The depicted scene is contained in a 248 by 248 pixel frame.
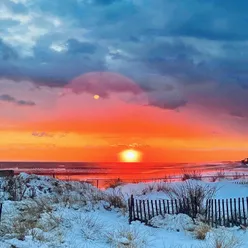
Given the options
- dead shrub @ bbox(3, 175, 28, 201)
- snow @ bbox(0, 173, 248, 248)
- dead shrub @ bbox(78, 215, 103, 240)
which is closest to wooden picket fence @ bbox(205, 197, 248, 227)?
snow @ bbox(0, 173, 248, 248)

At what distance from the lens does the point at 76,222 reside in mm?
14664

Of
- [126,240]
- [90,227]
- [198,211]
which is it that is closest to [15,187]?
[90,227]

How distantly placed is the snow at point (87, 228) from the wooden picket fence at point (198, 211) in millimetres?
480

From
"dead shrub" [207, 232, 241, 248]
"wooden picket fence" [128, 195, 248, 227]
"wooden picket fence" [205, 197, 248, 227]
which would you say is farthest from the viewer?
"wooden picket fence" [128, 195, 248, 227]

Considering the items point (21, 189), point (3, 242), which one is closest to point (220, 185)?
Answer: point (21, 189)

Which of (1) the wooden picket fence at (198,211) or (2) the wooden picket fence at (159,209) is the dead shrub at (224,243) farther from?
(2) the wooden picket fence at (159,209)

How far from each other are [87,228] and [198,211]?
533 cm

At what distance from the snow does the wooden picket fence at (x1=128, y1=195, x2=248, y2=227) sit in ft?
1.58

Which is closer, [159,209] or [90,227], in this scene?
[90,227]

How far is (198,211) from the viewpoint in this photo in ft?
56.2

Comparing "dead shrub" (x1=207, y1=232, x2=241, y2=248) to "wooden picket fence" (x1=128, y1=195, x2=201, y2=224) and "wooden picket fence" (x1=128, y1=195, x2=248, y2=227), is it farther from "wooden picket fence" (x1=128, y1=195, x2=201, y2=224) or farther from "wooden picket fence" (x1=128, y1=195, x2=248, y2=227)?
"wooden picket fence" (x1=128, y1=195, x2=201, y2=224)

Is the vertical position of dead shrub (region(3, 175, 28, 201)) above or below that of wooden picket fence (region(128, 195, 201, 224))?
above

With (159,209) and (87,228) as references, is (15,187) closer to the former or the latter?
(159,209)

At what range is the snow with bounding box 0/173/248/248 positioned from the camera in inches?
474
